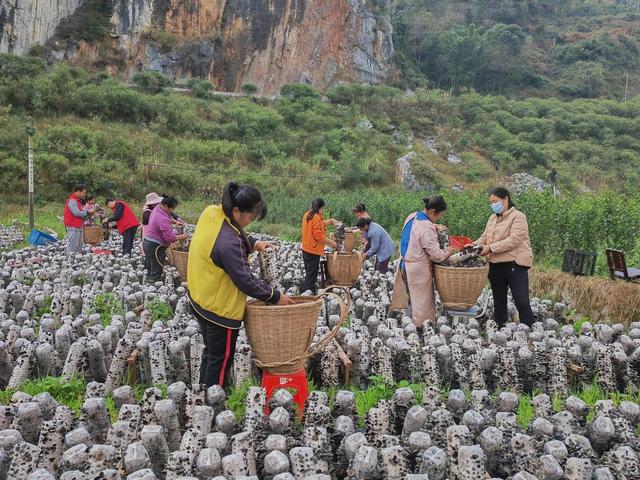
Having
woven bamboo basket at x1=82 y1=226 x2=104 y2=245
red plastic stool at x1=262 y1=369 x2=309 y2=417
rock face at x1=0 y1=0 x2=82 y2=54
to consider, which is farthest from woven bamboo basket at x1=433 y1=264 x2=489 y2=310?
rock face at x1=0 y1=0 x2=82 y2=54

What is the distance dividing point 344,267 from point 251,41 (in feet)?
128

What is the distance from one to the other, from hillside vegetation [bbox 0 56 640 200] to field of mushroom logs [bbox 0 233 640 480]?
1783 cm

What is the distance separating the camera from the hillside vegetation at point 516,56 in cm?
5362

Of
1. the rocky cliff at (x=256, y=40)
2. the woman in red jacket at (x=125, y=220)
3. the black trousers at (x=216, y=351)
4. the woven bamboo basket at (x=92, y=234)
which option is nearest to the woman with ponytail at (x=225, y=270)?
the black trousers at (x=216, y=351)

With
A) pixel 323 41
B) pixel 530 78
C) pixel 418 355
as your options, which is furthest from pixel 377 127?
pixel 418 355

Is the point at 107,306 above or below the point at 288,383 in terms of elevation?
below

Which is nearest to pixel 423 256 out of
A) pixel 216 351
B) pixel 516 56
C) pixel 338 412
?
pixel 338 412

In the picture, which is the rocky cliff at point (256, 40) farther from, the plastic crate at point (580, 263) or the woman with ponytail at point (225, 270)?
the woman with ponytail at point (225, 270)

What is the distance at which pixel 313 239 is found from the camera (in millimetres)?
6055

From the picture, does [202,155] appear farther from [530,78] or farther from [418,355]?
[530,78]

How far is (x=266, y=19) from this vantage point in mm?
41938

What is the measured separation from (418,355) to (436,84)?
184 feet

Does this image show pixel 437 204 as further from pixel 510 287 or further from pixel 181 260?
pixel 181 260

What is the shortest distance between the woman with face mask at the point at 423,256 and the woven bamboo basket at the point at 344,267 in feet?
4.95
